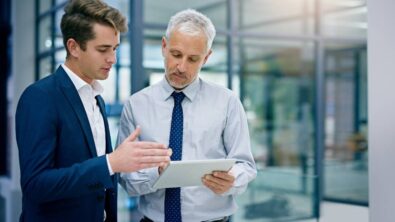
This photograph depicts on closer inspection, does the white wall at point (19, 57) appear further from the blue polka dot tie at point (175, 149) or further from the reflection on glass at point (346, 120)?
the reflection on glass at point (346, 120)

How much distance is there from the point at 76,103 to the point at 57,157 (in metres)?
0.20

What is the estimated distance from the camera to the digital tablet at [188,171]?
156 centimetres

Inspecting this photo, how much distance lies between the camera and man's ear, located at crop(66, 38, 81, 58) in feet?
5.50

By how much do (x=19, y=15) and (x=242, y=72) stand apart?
4.77 metres

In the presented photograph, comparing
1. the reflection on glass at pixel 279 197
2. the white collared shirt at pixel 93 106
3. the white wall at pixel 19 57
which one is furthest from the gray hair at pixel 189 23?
the white wall at pixel 19 57

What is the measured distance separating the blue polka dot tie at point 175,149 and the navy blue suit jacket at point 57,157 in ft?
0.93

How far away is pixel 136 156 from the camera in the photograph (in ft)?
4.82

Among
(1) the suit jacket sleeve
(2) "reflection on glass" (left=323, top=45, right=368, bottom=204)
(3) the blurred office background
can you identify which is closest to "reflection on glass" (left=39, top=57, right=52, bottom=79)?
(3) the blurred office background

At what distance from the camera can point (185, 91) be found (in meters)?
1.93

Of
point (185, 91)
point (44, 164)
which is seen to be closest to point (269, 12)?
point (185, 91)

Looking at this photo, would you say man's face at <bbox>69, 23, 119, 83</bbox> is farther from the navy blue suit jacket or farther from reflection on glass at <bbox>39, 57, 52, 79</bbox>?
reflection on glass at <bbox>39, 57, 52, 79</bbox>

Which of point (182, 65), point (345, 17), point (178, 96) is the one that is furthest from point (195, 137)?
point (345, 17)

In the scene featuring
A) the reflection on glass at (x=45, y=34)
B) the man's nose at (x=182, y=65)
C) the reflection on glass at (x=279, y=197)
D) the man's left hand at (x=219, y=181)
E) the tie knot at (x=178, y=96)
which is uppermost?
the reflection on glass at (x=45, y=34)

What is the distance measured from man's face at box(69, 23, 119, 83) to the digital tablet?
45cm
